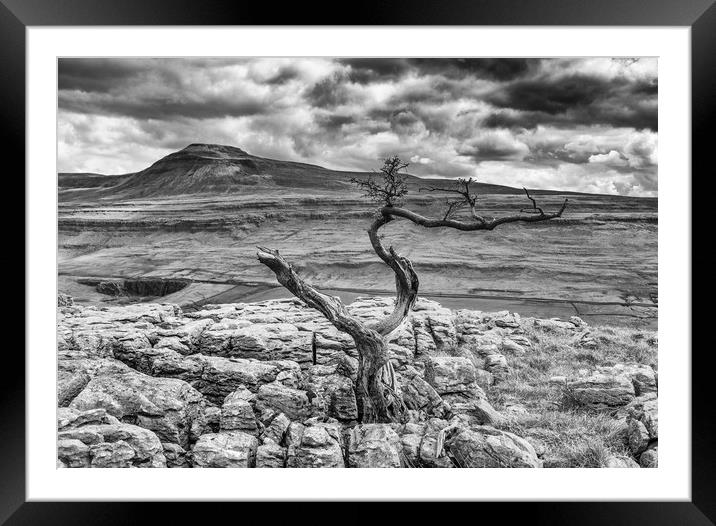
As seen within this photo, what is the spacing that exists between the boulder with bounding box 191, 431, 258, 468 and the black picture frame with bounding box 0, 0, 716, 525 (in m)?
0.62

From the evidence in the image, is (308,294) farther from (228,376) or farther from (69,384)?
(69,384)

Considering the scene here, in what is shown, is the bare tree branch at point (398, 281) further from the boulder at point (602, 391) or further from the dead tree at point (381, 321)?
the boulder at point (602, 391)

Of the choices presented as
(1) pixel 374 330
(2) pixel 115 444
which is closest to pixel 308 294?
(1) pixel 374 330

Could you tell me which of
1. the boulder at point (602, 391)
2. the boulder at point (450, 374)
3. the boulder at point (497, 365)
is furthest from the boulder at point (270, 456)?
the boulder at point (602, 391)

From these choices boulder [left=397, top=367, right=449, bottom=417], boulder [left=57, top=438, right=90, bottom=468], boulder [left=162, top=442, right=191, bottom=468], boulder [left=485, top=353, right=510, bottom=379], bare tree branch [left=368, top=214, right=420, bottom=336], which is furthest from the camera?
boulder [left=485, top=353, right=510, bottom=379]

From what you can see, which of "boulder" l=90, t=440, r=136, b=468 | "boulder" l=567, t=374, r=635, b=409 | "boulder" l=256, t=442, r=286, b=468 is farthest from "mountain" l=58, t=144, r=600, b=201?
"boulder" l=256, t=442, r=286, b=468

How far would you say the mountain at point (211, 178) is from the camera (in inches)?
169

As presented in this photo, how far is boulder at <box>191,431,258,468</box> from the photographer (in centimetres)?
341

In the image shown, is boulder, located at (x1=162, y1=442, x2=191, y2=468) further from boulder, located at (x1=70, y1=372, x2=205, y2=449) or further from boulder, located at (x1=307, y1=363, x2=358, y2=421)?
boulder, located at (x1=307, y1=363, x2=358, y2=421)

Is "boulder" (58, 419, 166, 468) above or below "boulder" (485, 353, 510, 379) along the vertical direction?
below

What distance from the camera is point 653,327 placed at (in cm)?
429
